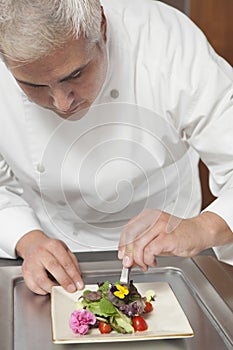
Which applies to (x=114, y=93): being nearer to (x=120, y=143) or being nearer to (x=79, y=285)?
(x=120, y=143)

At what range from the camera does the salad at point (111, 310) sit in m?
1.02

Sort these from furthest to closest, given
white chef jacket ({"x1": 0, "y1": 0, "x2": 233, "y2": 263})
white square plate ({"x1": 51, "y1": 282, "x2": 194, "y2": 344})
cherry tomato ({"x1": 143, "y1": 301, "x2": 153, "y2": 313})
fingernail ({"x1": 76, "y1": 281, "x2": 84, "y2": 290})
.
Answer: white chef jacket ({"x1": 0, "y1": 0, "x2": 233, "y2": 263}) < fingernail ({"x1": 76, "y1": 281, "x2": 84, "y2": 290}) < cherry tomato ({"x1": 143, "y1": 301, "x2": 153, "y2": 313}) < white square plate ({"x1": 51, "y1": 282, "x2": 194, "y2": 344})

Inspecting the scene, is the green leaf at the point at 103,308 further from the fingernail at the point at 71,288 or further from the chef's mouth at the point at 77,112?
the chef's mouth at the point at 77,112

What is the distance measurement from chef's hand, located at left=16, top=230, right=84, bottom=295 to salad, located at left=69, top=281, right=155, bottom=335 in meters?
0.09

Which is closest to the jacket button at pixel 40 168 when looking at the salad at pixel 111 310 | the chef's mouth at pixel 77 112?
the chef's mouth at pixel 77 112

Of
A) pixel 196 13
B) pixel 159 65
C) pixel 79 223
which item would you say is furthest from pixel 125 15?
pixel 196 13

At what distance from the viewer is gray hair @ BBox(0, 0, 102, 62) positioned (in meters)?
1.05

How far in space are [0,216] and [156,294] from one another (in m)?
0.39

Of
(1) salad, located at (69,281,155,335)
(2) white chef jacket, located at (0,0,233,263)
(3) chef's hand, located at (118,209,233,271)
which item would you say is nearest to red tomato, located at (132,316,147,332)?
(1) salad, located at (69,281,155,335)

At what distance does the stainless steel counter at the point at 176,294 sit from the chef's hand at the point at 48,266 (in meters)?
0.02

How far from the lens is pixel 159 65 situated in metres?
1.37

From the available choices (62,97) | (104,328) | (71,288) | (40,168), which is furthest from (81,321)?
(40,168)

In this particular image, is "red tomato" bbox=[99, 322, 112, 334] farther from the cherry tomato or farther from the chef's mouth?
the chef's mouth

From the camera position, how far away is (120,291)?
1.08 m
